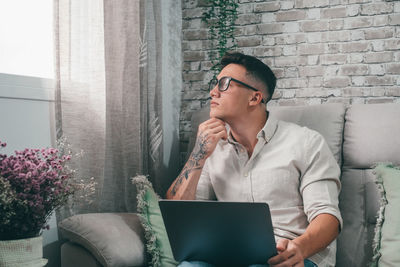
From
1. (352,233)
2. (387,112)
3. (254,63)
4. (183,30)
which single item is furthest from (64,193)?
(183,30)

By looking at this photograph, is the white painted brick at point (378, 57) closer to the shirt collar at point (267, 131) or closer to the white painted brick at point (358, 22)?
the white painted brick at point (358, 22)

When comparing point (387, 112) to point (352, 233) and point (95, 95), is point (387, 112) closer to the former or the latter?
point (352, 233)

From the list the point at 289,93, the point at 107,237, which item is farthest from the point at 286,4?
the point at 107,237

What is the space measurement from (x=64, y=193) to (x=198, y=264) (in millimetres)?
512

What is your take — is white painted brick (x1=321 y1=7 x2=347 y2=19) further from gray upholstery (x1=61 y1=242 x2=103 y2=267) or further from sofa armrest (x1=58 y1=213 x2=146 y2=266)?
gray upholstery (x1=61 y1=242 x2=103 y2=267)

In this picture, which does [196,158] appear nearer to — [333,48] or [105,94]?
[105,94]

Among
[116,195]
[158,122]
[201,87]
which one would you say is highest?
[201,87]

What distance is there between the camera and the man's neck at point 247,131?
1.88m

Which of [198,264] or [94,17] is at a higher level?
[94,17]

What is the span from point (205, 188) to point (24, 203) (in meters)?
0.93

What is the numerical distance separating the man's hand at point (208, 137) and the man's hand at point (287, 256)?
1.92ft

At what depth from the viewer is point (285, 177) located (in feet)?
5.57

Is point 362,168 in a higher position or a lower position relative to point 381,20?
lower

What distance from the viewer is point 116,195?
1.87m
